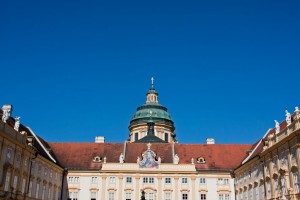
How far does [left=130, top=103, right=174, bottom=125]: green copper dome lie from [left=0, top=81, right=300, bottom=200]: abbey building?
7002 millimetres

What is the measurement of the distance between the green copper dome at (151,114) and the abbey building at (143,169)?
276 inches

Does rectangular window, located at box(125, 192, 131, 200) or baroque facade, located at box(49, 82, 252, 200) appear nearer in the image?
rectangular window, located at box(125, 192, 131, 200)

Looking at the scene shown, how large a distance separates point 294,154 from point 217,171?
72.0ft

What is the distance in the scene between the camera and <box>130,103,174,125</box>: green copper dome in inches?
2916

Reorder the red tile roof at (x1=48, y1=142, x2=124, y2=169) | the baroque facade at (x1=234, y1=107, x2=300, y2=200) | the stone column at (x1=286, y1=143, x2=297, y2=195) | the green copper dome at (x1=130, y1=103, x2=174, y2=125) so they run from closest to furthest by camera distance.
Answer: the baroque facade at (x1=234, y1=107, x2=300, y2=200) → the stone column at (x1=286, y1=143, x2=297, y2=195) → the red tile roof at (x1=48, y1=142, x2=124, y2=169) → the green copper dome at (x1=130, y1=103, x2=174, y2=125)

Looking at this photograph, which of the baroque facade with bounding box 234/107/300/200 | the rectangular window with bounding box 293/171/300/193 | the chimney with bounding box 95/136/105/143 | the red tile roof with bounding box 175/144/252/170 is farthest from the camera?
the chimney with bounding box 95/136/105/143

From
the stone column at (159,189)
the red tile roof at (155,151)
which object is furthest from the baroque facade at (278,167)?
the stone column at (159,189)

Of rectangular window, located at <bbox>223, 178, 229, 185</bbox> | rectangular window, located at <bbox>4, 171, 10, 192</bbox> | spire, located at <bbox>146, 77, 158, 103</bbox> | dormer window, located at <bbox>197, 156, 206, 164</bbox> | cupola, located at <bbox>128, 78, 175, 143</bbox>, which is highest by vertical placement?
spire, located at <bbox>146, 77, 158, 103</bbox>

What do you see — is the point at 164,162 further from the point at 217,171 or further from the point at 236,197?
the point at 236,197

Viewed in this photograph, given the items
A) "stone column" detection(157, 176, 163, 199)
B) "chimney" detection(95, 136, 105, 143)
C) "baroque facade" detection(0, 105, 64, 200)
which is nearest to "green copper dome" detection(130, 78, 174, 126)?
"chimney" detection(95, 136, 105, 143)

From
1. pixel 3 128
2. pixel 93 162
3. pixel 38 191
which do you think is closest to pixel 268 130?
pixel 93 162

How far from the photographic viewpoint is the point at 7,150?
35594 millimetres

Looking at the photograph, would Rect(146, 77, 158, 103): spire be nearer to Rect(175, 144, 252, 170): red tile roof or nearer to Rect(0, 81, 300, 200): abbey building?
Rect(0, 81, 300, 200): abbey building

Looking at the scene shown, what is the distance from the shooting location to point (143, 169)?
179ft
